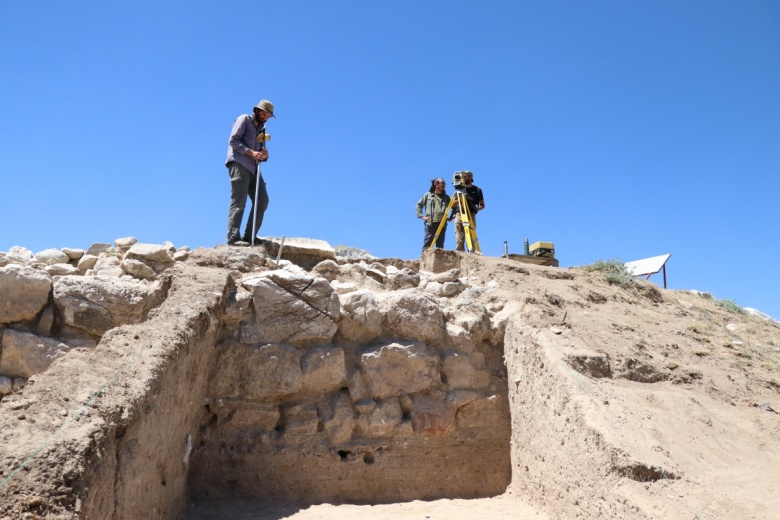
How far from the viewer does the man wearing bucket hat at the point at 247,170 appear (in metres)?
7.39

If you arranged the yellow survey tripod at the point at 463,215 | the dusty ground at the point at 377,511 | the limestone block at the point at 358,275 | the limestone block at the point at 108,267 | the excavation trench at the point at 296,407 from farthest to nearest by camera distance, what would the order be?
the yellow survey tripod at the point at 463,215 < the limestone block at the point at 358,275 < the limestone block at the point at 108,267 < the dusty ground at the point at 377,511 < the excavation trench at the point at 296,407

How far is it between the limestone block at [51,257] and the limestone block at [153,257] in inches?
37.1

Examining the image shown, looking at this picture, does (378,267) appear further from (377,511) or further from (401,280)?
(377,511)

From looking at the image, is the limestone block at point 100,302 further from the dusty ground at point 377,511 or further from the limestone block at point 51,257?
the dusty ground at point 377,511

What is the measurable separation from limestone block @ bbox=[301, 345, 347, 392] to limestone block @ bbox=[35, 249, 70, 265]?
11.6 ft

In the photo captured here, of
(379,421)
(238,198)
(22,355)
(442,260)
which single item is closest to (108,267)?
(22,355)

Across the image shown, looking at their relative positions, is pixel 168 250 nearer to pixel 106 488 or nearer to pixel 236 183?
pixel 236 183

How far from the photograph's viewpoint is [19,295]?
18.4 feet

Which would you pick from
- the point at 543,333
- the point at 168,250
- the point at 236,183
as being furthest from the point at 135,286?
the point at 543,333

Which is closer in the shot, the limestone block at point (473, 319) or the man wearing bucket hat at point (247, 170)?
the limestone block at point (473, 319)

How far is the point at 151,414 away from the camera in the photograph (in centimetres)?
398

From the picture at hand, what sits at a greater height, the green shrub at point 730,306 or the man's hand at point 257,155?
the man's hand at point 257,155

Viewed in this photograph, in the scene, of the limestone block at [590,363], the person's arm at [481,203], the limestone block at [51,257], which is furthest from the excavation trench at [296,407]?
the person's arm at [481,203]

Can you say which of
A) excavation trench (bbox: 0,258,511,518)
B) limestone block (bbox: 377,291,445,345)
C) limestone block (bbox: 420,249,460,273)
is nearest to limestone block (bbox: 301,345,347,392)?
excavation trench (bbox: 0,258,511,518)
